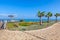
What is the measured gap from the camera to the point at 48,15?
40.7 meters

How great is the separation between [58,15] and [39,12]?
36.1 ft

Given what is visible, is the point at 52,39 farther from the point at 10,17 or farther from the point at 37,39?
the point at 10,17

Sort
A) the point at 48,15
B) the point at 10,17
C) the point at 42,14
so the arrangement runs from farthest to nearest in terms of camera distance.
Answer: the point at 48,15, the point at 10,17, the point at 42,14

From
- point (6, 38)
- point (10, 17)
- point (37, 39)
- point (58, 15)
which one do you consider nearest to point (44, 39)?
point (37, 39)

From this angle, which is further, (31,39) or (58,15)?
(58,15)

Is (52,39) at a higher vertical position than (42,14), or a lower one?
lower

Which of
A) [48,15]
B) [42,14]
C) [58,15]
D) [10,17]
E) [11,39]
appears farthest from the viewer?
[58,15]

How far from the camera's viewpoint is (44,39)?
1203 cm

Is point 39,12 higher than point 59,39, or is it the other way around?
point 39,12

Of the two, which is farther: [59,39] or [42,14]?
[42,14]

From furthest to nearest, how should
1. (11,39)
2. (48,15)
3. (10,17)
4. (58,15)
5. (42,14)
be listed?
(58,15) → (48,15) → (10,17) → (42,14) → (11,39)

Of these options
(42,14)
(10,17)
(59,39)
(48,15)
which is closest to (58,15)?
(48,15)

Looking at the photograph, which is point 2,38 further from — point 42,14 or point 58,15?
point 58,15

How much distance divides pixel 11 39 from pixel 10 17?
1044 inches
